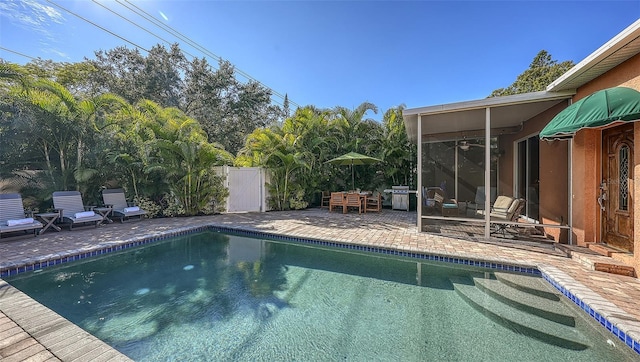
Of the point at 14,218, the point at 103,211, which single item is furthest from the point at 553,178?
the point at 14,218

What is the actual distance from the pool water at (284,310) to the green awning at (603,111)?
2.75m

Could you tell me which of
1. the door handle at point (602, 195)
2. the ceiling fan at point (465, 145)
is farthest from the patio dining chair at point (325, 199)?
the door handle at point (602, 195)

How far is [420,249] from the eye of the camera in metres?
5.51

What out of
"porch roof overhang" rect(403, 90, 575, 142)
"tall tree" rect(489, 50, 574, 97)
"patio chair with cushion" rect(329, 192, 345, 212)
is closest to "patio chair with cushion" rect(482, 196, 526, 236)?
"porch roof overhang" rect(403, 90, 575, 142)

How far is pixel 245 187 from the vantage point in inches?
444

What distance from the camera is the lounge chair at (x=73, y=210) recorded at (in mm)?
7250

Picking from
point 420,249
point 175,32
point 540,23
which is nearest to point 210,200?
point 420,249

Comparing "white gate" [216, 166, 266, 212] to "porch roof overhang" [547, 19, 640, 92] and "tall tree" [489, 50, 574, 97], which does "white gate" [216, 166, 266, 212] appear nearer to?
"porch roof overhang" [547, 19, 640, 92]

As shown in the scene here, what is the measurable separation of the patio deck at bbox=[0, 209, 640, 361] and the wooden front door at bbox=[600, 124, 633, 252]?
22.2 inches

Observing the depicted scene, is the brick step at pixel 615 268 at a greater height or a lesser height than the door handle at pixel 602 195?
lesser

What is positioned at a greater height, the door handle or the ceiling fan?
the ceiling fan

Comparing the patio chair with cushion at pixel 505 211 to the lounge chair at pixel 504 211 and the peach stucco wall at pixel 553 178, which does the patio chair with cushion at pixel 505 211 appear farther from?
the peach stucco wall at pixel 553 178

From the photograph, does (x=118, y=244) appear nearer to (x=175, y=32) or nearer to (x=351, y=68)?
(x=351, y=68)

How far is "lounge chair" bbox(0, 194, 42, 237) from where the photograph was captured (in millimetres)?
6164
